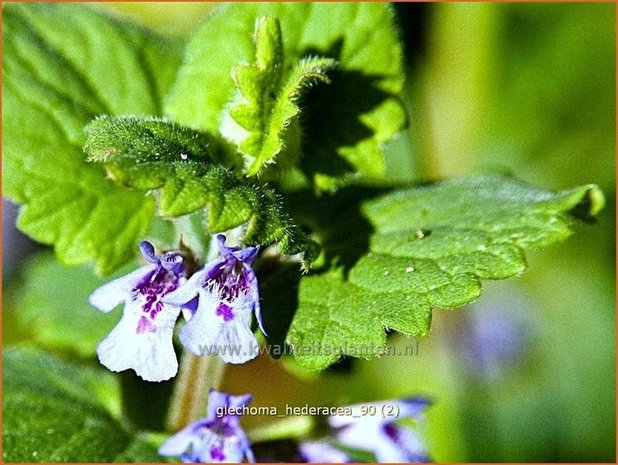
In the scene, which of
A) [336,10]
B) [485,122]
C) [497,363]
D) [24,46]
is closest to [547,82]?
[485,122]

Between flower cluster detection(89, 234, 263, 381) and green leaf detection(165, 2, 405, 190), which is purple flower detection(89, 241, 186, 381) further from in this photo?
green leaf detection(165, 2, 405, 190)

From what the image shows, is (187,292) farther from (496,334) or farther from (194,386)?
(496,334)

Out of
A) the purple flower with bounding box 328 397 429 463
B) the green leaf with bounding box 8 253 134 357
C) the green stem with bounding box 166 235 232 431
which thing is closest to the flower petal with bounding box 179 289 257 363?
the green stem with bounding box 166 235 232 431

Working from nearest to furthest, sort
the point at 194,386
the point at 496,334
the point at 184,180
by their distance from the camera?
1. the point at 184,180
2. the point at 194,386
3. the point at 496,334

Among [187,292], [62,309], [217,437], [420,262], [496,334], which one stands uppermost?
[496,334]

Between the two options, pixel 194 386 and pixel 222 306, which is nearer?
pixel 222 306

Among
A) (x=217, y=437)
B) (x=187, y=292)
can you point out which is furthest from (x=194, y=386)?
(x=187, y=292)

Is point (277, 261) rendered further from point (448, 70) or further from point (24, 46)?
point (448, 70)
